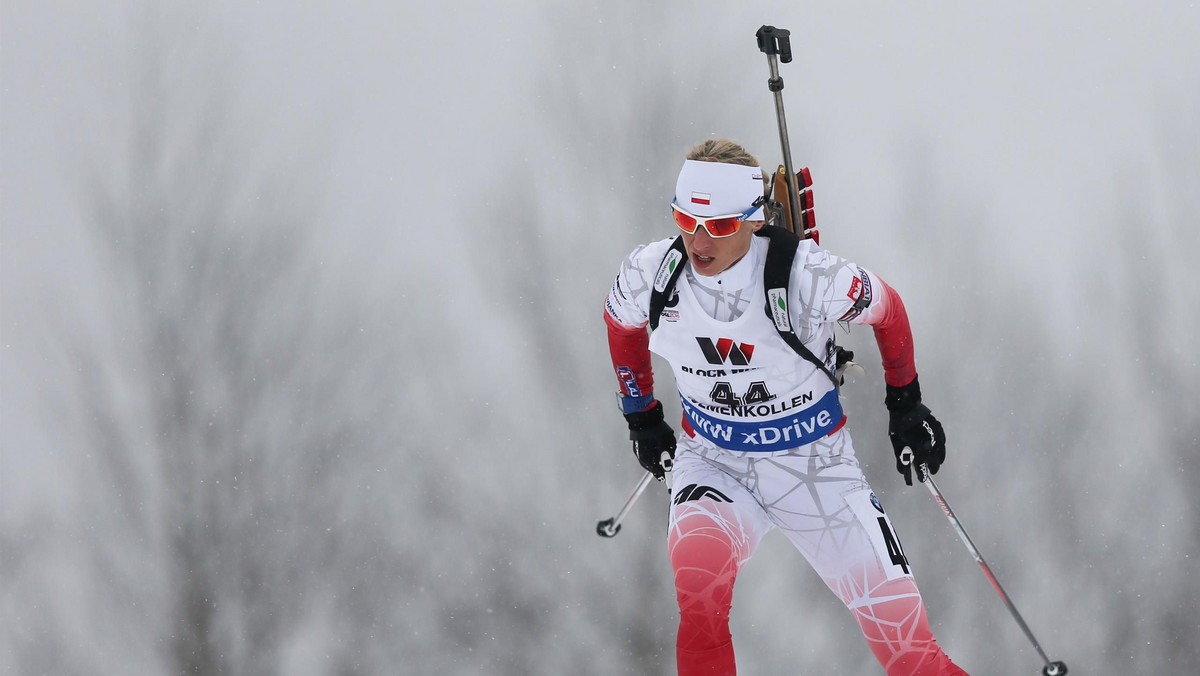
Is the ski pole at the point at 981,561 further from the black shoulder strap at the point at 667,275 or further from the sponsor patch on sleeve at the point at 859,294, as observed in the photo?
the black shoulder strap at the point at 667,275

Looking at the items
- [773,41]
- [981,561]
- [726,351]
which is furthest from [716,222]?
[981,561]

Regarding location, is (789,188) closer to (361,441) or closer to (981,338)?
(361,441)

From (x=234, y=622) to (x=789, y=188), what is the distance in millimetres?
13689

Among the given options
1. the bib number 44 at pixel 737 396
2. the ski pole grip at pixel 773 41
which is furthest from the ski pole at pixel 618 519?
the ski pole grip at pixel 773 41

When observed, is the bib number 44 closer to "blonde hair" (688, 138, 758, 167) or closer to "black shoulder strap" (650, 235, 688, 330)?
"black shoulder strap" (650, 235, 688, 330)

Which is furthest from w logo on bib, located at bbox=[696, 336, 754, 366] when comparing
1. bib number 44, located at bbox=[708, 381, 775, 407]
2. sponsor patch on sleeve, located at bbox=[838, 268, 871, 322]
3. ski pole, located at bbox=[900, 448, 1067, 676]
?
ski pole, located at bbox=[900, 448, 1067, 676]

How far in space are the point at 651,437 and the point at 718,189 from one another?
1.36m

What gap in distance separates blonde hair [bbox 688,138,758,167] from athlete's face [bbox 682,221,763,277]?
9.6 inches

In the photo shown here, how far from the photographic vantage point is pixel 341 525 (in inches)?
688

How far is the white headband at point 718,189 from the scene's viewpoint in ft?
13.5

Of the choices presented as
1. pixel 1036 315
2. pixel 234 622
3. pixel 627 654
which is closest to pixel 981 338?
pixel 1036 315

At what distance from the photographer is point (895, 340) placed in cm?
457

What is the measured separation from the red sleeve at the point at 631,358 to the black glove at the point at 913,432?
3.45 ft

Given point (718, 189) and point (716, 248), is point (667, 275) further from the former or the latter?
point (718, 189)
